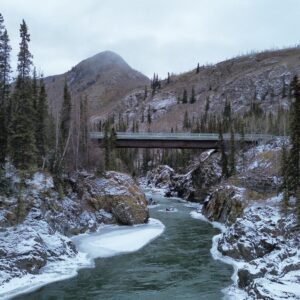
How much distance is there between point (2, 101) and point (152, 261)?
29.1 metres

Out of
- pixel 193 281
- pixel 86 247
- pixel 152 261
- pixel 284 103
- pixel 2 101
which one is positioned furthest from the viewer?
pixel 284 103

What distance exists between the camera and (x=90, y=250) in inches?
1684

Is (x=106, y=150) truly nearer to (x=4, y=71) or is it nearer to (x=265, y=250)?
(x=4, y=71)

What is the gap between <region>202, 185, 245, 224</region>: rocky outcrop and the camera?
55.5 metres

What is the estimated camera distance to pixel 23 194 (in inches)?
1785

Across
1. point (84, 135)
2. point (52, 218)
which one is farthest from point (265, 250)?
point (84, 135)

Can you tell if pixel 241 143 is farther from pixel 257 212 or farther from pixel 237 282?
pixel 237 282

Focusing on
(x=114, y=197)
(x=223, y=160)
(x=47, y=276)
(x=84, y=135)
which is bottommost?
(x=47, y=276)

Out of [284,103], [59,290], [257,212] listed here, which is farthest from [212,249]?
[284,103]

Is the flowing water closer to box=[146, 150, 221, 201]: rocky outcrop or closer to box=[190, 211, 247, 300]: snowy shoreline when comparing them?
box=[190, 211, 247, 300]: snowy shoreline

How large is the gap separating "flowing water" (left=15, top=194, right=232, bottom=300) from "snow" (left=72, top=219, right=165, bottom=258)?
1634 millimetres

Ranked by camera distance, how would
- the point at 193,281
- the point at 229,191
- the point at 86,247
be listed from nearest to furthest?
1. the point at 193,281
2. the point at 86,247
3. the point at 229,191

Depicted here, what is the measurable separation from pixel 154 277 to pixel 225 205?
29.9 meters

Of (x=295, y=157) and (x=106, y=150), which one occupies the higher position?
(x=106, y=150)
